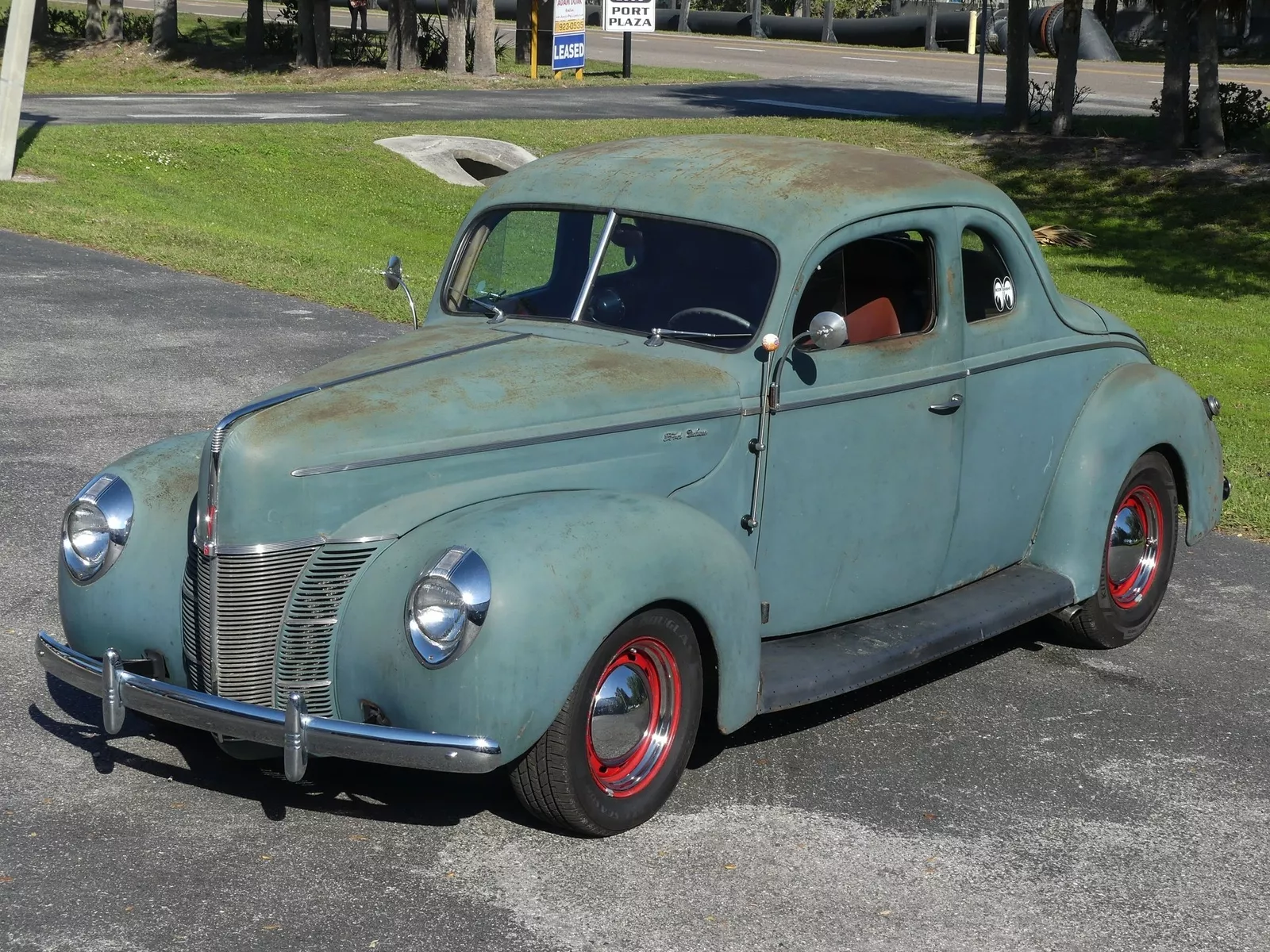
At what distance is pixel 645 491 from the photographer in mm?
4914

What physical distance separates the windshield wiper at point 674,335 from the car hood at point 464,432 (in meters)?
0.05

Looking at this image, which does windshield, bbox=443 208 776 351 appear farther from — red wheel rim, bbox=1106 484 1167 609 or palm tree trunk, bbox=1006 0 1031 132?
palm tree trunk, bbox=1006 0 1031 132

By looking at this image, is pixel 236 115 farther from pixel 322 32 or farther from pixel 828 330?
pixel 828 330

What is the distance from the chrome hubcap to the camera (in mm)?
4512

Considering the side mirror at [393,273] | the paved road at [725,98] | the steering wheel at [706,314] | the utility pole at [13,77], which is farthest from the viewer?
the paved road at [725,98]

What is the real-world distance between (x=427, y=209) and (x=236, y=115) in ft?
19.9

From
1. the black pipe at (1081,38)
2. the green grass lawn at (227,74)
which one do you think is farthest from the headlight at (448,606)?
the black pipe at (1081,38)

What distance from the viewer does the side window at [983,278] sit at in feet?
19.4

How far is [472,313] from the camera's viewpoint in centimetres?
578

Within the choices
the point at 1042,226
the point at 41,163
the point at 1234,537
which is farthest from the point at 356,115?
the point at 1234,537

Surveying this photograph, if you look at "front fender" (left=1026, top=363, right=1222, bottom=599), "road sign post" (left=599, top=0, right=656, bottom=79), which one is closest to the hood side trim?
"front fender" (left=1026, top=363, right=1222, bottom=599)

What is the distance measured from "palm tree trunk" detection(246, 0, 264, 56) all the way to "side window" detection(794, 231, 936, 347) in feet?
104

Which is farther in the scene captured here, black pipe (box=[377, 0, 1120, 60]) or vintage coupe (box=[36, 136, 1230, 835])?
black pipe (box=[377, 0, 1120, 60])

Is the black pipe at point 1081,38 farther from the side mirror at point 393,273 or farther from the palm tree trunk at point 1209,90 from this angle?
the side mirror at point 393,273
